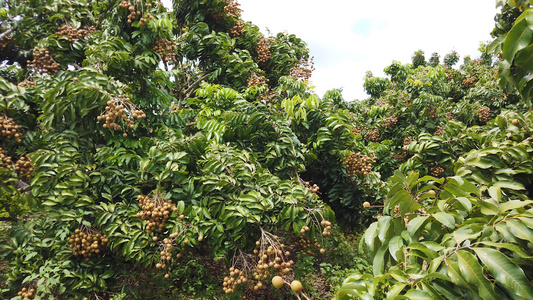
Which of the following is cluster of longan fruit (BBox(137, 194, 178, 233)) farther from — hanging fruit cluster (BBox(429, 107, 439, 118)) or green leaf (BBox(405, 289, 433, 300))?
hanging fruit cluster (BBox(429, 107, 439, 118))

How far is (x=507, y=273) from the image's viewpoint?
75 cm

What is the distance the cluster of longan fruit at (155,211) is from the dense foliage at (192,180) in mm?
16

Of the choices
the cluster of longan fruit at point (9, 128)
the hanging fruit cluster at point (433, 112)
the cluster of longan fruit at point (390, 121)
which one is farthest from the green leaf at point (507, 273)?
the cluster of longan fruit at point (390, 121)

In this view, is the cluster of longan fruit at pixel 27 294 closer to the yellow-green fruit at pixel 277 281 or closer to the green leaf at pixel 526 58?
the yellow-green fruit at pixel 277 281

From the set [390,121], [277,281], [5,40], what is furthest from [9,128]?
[390,121]

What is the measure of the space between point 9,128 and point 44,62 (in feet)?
3.37

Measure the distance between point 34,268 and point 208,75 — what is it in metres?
3.50

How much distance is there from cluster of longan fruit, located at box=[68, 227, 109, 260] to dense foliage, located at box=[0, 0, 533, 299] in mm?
15

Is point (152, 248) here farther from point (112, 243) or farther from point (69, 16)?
point (69, 16)

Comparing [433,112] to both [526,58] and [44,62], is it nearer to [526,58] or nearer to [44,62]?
[526,58]

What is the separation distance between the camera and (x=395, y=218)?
3.88ft

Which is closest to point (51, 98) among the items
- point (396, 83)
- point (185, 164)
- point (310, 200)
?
point (185, 164)

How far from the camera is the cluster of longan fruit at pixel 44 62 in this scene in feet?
10.3

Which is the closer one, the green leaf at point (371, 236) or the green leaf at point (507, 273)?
the green leaf at point (507, 273)
